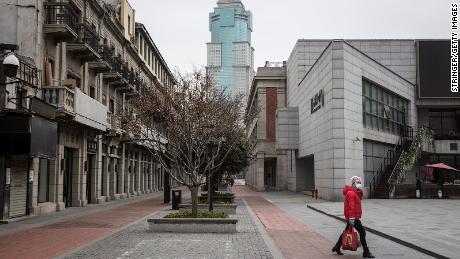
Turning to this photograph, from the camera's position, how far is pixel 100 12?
3322 centimetres

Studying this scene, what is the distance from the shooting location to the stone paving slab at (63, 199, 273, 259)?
11406 millimetres

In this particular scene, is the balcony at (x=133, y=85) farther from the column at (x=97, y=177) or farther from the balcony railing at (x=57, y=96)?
the balcony railing at (x=57, y=96)

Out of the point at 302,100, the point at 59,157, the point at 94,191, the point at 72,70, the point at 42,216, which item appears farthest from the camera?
the point at 302,100

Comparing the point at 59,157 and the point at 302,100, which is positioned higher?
the point at 302,100

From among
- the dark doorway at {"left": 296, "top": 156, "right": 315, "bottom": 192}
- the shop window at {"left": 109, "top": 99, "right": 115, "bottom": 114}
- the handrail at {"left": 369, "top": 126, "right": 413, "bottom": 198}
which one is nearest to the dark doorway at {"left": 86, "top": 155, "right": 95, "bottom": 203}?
the shop window at {"left": 109, "top": 99, "right": 115, "bottom": 114}

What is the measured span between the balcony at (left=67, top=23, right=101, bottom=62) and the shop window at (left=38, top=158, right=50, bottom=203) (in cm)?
636

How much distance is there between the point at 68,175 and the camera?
94.0 feet

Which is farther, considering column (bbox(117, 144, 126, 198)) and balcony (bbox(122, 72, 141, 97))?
column (bbox(117, 144, 126, 198))

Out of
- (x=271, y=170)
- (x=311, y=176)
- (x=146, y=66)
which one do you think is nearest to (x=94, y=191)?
(x=146, y=66)

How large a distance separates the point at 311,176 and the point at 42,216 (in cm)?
3439

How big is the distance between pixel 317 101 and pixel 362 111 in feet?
13.4

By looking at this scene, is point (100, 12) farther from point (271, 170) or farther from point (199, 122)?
point (271, 170)

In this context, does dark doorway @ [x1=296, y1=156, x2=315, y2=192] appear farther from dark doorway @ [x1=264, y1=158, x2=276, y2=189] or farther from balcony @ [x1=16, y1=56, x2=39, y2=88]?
balcony @ [x1=16, y1=56, x2=39, y2=88]

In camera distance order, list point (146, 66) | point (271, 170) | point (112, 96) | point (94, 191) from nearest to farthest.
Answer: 1. point (94, 191)
2. point (112, 96)
3. point (146, 66)
4. point (271, 170)
